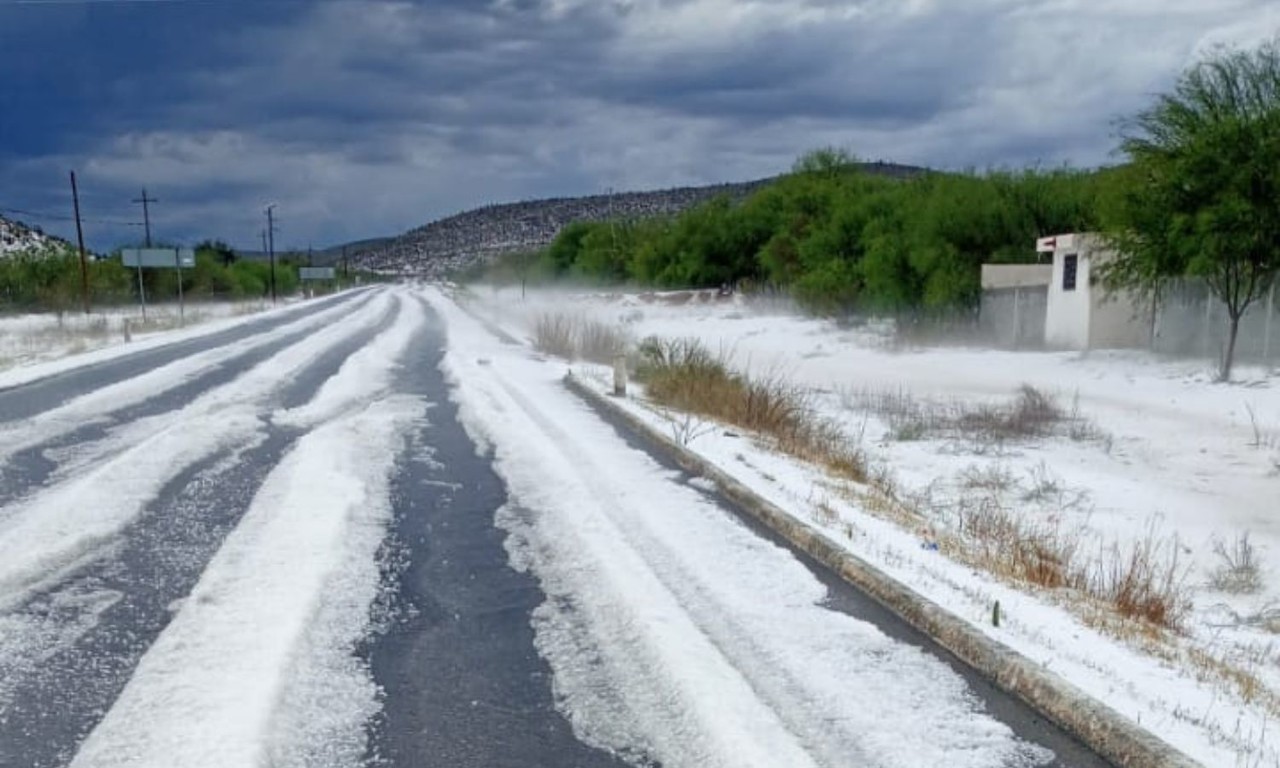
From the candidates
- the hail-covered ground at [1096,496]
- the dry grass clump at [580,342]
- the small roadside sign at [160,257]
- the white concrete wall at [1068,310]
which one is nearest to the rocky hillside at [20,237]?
the small roadside sign at [160,257]

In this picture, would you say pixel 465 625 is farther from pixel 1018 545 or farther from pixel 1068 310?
pixel 1068 310

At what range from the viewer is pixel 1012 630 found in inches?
210

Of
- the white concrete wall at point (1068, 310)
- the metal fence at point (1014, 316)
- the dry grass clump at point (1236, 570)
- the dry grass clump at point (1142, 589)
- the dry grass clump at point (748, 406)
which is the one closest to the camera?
the dry grass clump at point (1142, 589)

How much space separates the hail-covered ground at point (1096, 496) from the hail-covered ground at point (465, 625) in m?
0.07

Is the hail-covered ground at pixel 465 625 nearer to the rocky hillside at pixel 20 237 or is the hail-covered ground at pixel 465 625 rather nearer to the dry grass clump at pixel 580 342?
the dry grass clump at pixel 580 342

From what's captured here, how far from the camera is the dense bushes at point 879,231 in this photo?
1326 inches

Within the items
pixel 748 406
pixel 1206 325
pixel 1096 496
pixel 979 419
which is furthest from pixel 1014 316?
pixel 1096 496

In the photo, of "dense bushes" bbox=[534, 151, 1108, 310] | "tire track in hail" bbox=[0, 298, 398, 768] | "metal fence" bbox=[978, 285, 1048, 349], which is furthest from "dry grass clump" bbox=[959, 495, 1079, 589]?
"metal fence" bbox=[978, 285, 1048, 349]

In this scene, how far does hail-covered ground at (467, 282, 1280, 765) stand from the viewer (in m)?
4.95

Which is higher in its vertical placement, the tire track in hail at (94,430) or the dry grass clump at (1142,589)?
the tire track in hail at (94,430)

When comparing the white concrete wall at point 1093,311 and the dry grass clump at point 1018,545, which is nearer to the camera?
the dry grass clump at point 1018,545

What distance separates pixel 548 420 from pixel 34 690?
8936mm

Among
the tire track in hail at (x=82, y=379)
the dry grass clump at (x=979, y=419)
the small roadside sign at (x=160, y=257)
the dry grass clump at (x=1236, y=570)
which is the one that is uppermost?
the small roadside sign at (x=160, y=257)

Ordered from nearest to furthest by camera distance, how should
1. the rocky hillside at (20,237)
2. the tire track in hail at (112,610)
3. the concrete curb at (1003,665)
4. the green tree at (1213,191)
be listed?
the concrete curb at (1003,665) → the tire track in hail at (112,610) → the green tree at (1213,191) → the rocky hillside at (20,237)
